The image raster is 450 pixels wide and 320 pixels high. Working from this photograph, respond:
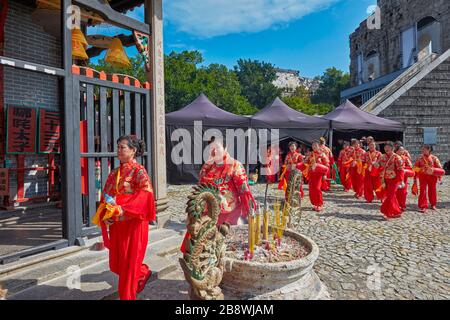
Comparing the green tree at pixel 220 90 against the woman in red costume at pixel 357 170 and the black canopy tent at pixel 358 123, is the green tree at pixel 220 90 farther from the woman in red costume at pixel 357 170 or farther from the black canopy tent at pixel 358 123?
the woman in red costume at pixel 357 170

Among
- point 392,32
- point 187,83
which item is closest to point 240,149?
point 187,83

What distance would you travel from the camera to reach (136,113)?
514 centimetres

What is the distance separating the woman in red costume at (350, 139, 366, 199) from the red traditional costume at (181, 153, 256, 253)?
6.77 m

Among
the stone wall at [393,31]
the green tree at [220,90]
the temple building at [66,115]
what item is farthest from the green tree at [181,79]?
the temple building at [66,115]

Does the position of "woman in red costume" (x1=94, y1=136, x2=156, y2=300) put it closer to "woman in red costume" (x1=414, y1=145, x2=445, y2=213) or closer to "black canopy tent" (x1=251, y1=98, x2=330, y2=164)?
"woman in red costume" (x1=414, y1=145, x2=445, y2=213)

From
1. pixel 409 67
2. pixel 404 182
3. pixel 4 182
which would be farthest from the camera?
pixel 409 67

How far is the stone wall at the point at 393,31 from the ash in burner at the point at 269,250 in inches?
948

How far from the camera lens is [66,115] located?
4012mm

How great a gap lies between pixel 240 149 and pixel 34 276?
9688 millimetres

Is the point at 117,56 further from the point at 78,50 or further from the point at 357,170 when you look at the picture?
the point at 357,170

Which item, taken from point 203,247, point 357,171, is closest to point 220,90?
point 357,171

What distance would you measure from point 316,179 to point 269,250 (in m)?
4.85

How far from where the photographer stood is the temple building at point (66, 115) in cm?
408
